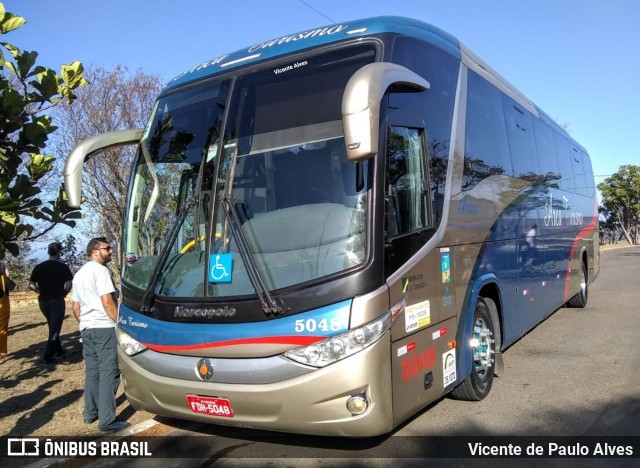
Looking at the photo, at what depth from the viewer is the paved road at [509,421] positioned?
419 cm

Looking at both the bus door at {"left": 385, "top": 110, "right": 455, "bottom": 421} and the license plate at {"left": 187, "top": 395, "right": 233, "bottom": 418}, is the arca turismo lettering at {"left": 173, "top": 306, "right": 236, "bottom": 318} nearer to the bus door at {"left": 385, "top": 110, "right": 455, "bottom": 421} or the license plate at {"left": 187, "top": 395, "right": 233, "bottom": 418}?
the license plate at {"left": 187, "top": 395, "right": 233, "bottom": 418}

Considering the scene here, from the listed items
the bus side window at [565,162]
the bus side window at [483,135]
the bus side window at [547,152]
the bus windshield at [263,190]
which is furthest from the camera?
the bus side window at [565,162]

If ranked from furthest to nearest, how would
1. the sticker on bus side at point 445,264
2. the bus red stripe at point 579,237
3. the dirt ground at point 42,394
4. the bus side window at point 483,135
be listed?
the bus red stripe at point 579,237, the bus side window at point 483,135, the dirt ground at point 42,394, the sticker on bus side at point 445,264

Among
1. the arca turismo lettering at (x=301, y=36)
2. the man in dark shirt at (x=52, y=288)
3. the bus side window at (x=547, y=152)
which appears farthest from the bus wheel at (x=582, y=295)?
the man in dark shirt at (x=52, y=288)

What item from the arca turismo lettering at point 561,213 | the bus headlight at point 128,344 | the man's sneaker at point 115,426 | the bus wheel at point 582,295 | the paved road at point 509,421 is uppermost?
the arca turismo lettering at point 561,213

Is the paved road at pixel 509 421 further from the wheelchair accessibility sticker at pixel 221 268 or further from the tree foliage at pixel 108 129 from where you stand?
the tree foliage at pixel 108 129

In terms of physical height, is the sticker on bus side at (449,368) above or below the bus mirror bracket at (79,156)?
below

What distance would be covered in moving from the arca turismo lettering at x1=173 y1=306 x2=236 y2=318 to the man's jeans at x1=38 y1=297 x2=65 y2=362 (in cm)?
473

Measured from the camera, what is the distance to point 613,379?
5.91 metres

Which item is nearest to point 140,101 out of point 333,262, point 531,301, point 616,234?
point 531,301

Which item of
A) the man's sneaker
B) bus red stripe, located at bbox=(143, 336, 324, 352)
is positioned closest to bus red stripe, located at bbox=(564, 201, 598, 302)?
bus red stripe, located at bbox=(143, 336, 324, 352)

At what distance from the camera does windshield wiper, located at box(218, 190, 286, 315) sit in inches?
142

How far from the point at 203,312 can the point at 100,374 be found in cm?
188

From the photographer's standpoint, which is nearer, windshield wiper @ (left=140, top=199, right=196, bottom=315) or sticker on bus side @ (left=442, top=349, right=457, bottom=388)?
windshield wiper @ (left=140, top=199, right=196, bottom=315)
